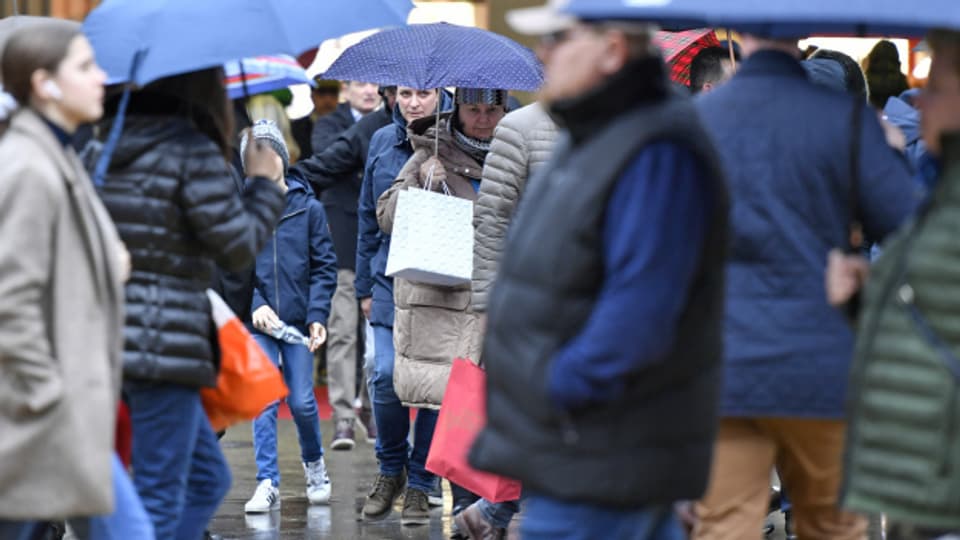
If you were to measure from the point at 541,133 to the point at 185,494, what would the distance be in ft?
7.56

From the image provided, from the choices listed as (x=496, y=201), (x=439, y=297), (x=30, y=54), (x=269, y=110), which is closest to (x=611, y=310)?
(x=30, y=54)

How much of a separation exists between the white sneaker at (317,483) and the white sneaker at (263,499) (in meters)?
0.22

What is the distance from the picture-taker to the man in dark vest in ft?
12.2

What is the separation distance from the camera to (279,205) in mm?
5637

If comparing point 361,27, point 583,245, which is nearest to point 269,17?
point 361,27

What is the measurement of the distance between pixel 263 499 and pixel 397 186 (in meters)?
1.61

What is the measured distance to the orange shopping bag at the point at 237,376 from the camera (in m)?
5.52

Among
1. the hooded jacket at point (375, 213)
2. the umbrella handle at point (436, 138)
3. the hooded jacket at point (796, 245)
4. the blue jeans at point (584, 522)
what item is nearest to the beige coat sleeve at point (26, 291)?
the blue jeans at point (584, 522)

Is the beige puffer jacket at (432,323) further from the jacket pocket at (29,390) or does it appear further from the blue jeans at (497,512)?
the jacket pocket at (29,390)

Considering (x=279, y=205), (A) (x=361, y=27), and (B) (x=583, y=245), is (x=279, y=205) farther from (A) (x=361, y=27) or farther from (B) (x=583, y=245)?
(B) (x=583, y=245)

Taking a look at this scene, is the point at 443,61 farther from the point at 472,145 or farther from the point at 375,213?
the point at 375,213

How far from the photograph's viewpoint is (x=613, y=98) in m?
3.89

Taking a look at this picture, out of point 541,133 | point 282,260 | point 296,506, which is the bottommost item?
point 296,506

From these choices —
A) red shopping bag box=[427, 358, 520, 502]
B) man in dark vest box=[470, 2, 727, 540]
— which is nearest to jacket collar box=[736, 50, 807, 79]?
man in dark vest box=[470, 2, 727, 540]
